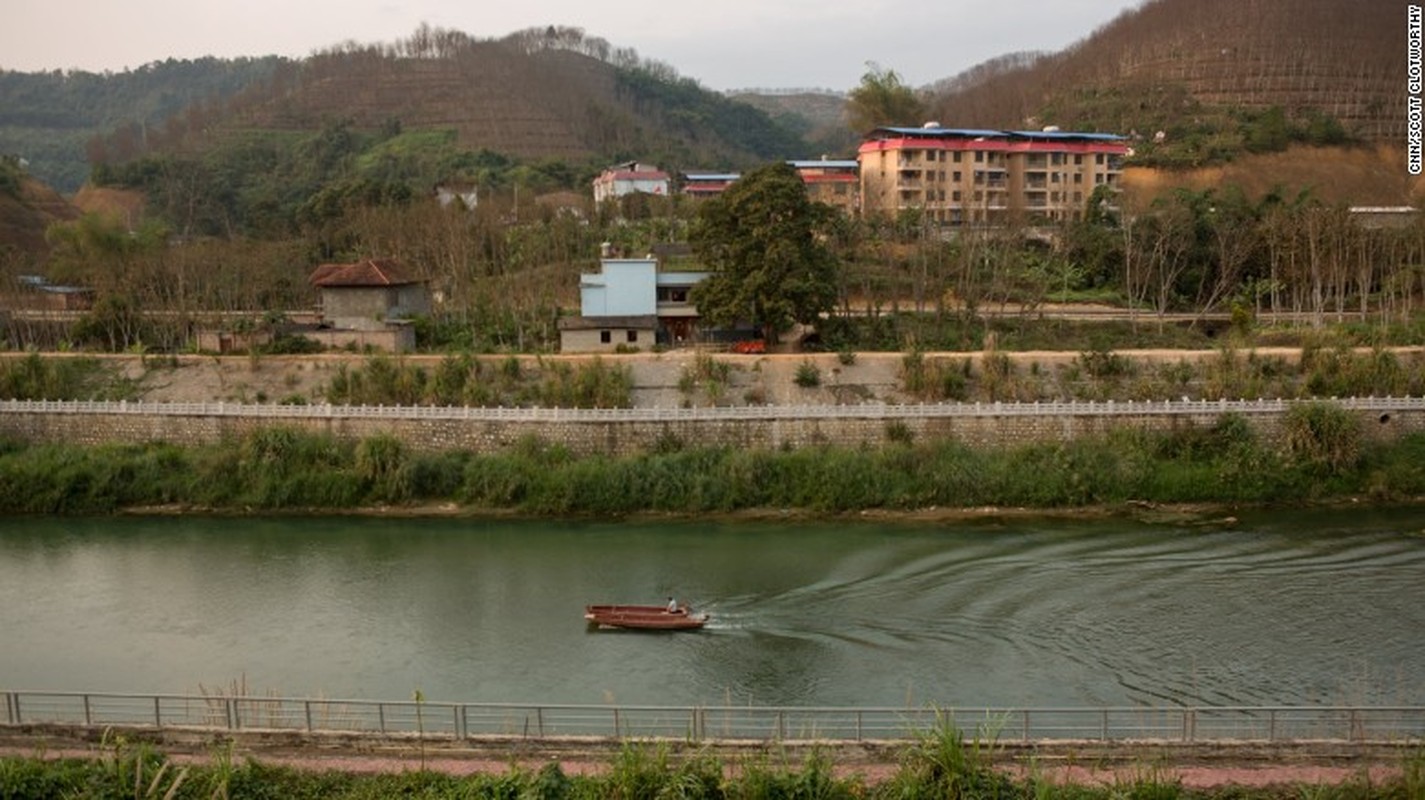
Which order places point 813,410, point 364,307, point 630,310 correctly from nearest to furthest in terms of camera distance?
point 813,410 < point 630,310 < point 364,307

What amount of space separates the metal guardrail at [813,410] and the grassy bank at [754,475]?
2.18 feet

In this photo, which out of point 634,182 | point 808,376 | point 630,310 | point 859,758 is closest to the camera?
point 859,758

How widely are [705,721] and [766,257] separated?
20.7m

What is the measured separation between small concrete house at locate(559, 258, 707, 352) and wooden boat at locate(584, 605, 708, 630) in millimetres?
16086

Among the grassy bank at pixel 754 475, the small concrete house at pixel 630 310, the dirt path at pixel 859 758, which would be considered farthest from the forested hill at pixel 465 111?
the dirt path at pixel 859 758

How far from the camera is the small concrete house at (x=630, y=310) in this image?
121ft

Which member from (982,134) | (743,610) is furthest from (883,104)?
(743,610)

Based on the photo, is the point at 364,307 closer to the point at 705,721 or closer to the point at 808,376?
the point at 808,376

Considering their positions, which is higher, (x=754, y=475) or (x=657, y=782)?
(x=754, y=475)

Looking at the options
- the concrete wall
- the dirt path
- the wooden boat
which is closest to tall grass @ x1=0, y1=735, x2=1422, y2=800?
the dirt path

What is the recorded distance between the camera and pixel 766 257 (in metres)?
34.8

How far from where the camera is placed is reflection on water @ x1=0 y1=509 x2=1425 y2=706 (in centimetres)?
1834

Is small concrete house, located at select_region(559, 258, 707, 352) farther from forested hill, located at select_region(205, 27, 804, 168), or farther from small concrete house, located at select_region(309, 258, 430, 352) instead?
forested hill, located at select_region(205, 27, 804, 168)

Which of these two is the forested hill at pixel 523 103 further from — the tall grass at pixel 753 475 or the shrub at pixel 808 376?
the tall grass at pixel 753 475
